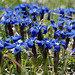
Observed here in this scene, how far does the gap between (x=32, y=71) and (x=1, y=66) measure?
1.24 feet

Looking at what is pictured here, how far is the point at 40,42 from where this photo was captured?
6.96 feet

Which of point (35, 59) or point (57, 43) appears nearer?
point (57, 43)

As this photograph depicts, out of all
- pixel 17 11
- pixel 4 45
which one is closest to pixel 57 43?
pixel 4 45

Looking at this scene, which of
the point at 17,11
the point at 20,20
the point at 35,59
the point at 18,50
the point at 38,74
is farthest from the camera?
the point at 17,11

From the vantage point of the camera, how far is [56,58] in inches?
87.2

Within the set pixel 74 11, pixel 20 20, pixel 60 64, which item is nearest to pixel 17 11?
pixel 20 20

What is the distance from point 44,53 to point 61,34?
45 centimetres

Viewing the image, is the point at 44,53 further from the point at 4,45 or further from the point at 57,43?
the point at 4,45

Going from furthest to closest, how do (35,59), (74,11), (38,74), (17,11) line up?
(74,11) < (17,11) < (35,59) < (38,74)

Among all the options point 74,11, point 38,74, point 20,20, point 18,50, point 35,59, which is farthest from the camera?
point 74,11

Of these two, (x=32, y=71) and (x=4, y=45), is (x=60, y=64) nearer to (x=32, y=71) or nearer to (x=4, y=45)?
(x=32, y=71)

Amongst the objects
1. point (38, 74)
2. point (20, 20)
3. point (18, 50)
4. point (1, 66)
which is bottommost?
point (38, 74)

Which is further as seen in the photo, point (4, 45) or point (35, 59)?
point (35, 59)

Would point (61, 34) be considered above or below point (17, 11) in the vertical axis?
below
